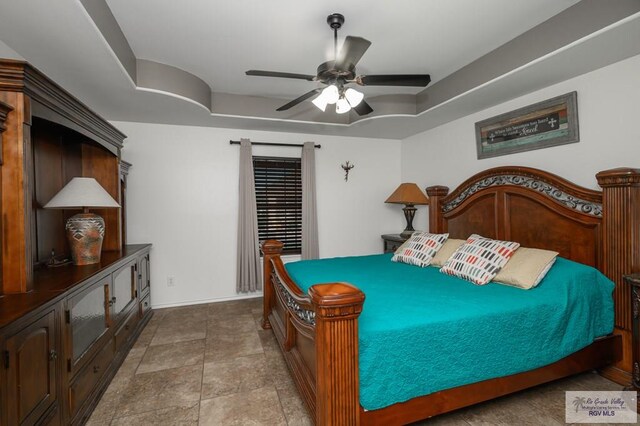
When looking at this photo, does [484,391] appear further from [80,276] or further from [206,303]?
[206,303]

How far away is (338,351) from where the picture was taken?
4.37 ft

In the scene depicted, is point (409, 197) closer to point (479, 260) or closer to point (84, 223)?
point (479, 260)

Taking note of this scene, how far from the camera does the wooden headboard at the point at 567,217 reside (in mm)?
2057

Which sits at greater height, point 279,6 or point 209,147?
point 279,6

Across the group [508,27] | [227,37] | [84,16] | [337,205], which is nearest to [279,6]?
[227,37]

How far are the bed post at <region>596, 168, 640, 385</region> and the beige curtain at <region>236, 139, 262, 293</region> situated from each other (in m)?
3.48

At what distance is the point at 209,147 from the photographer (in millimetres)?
4004

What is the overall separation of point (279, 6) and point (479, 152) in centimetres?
261

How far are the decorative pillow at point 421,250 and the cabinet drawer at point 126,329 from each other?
2.64 m

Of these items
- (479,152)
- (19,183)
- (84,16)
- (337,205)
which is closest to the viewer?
(19,183)

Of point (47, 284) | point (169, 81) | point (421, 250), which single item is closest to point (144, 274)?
point (47, 284)

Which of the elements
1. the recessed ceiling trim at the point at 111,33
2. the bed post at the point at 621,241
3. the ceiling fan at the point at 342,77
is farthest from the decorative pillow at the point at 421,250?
the recessed ceiling trim at the point at 111,33

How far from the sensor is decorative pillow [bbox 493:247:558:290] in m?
2.12

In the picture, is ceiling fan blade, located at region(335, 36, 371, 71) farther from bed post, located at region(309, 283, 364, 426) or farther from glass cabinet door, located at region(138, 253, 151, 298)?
glass cabinet door, located at region(138, 253, 151, 298)
